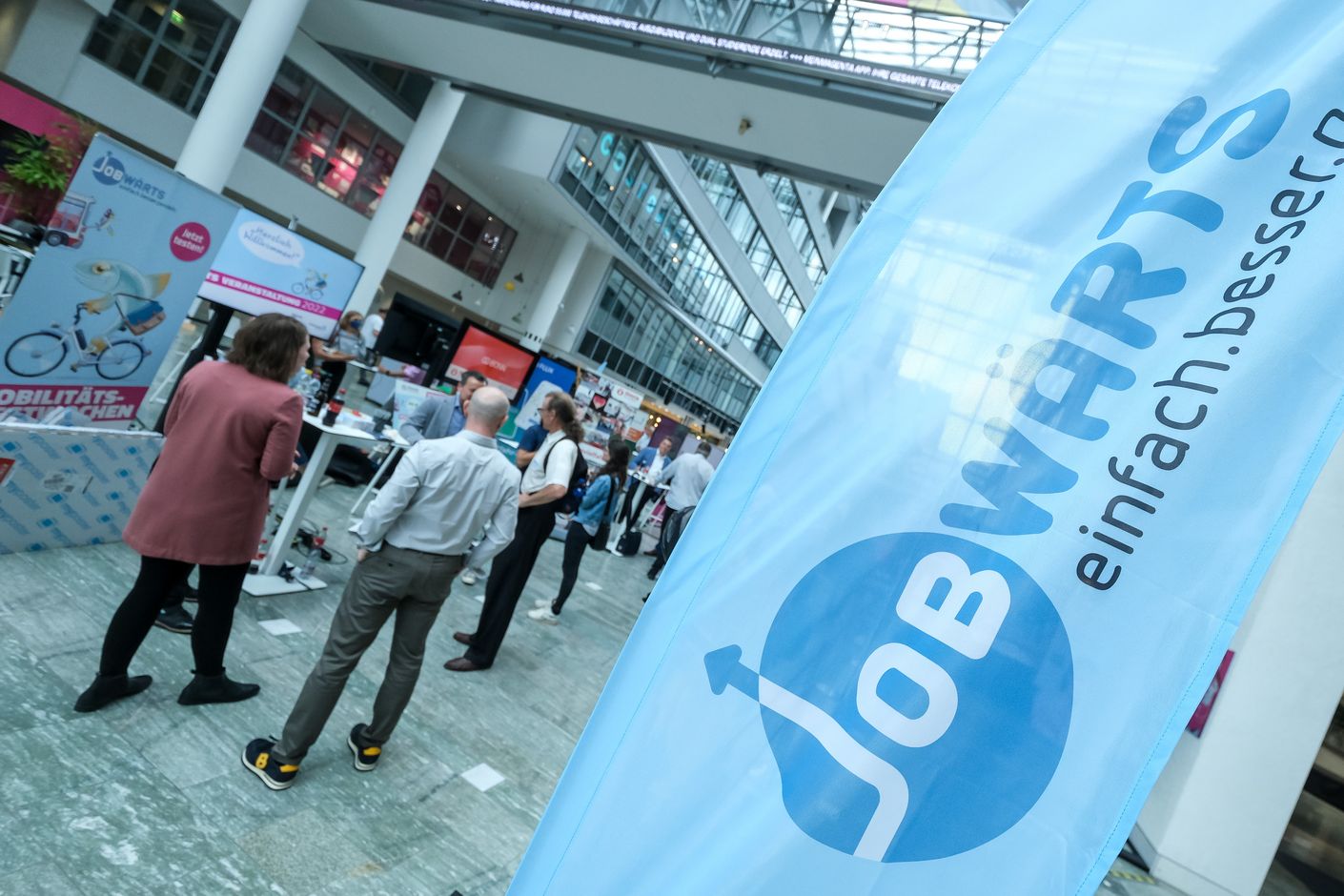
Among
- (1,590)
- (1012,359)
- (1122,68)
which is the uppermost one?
(1122,68)

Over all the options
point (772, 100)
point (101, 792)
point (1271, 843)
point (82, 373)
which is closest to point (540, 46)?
point (772, 100)

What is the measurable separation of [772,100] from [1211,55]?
1032 centimetres

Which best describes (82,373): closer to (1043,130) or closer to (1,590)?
(1,590)

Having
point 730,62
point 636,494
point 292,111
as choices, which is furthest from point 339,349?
point 292,111

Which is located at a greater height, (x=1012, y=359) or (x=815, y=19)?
(x=815, y=19)

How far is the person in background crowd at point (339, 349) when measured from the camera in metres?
5.71

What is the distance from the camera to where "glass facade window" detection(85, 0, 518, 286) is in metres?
12.8

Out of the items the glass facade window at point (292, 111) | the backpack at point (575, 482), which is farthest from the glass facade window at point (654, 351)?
the backpack at point (575, 482)

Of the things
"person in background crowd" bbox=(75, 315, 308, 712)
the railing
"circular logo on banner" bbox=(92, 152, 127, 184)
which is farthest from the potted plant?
"person in background crowd" bbox=(75, 315, 308, 712)

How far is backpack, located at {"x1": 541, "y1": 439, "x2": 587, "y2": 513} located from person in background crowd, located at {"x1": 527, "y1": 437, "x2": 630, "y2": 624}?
0.12m

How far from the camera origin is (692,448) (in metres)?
19.0

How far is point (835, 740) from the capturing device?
1089 mm

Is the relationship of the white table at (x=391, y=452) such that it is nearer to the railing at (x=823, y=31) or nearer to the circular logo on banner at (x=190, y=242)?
the circular logo on banner at (x=190, y=242)

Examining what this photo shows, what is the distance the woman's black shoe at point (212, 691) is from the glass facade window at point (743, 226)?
1928cm
